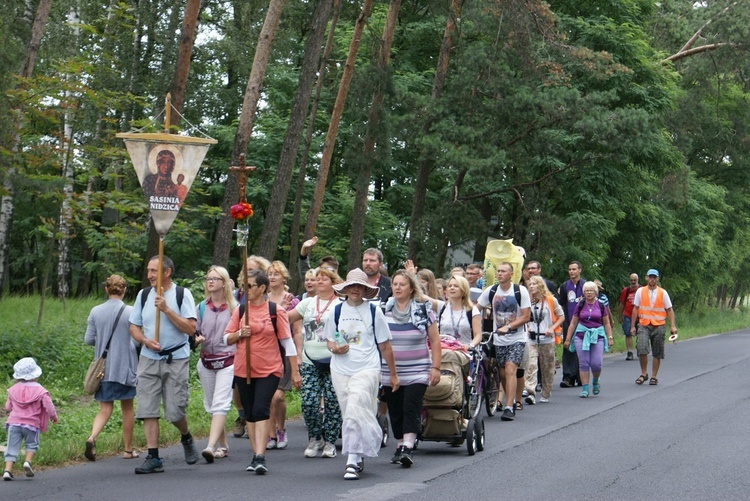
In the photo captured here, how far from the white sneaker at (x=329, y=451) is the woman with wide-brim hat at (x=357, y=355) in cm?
121

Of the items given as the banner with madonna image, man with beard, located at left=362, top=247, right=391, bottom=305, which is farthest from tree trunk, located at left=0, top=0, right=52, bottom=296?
man with beard, located at left=362, top=247, right=391, bottom=305

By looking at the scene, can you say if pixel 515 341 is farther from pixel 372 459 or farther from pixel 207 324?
pixel 207 324

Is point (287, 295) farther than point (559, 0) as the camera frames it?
No

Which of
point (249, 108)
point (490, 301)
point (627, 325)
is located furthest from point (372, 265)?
point (627, 325)

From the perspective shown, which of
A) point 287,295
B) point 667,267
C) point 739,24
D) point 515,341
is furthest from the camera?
point 667,267

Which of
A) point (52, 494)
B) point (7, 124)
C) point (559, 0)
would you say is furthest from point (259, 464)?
point (559, 0)

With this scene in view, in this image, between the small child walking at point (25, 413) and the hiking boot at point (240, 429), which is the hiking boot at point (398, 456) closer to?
the hiking boot at point (240, 429)

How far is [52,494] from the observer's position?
915 centimetres

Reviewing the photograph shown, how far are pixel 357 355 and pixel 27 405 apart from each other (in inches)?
108

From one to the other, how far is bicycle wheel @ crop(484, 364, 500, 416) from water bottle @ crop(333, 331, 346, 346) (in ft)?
15.9

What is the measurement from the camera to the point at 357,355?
33.3 feet

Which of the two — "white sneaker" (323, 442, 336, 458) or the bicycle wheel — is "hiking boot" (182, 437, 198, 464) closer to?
"white sneaker" (323, 442, 336, 458)

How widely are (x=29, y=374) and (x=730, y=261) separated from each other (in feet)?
174

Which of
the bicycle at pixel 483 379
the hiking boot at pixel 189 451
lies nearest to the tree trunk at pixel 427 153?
the bicycle at pixel 483 379
